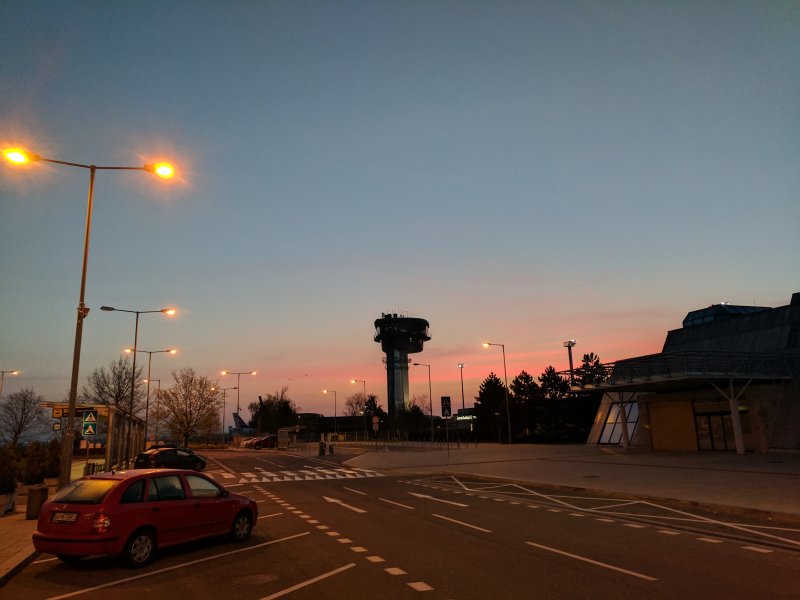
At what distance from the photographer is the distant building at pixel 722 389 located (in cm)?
3278

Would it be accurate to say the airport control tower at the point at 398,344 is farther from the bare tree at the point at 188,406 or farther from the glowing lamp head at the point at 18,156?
the glowing lamp head at the point at 18,156

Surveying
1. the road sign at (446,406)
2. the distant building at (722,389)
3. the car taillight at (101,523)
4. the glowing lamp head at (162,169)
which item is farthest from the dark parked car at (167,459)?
the distant building at (722,389)

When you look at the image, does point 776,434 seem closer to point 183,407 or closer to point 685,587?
point 685,587

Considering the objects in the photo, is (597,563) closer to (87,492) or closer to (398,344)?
(87,492)

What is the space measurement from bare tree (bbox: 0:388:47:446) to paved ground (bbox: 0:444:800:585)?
5896cm

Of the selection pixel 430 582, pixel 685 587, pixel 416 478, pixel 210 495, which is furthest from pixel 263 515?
pixel 416 478

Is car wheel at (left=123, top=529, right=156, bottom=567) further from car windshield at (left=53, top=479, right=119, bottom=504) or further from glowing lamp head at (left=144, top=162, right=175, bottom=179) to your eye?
glowing lamp head at (left=144, top=162, right=175, bottom=179)

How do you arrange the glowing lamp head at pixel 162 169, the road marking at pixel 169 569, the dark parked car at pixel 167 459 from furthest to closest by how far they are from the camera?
1. the dark parked car at pixel 167 459
2. the glowing lamp head at pixel 162 169
3. the road marking at pixel 169 569

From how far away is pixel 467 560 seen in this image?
934cm

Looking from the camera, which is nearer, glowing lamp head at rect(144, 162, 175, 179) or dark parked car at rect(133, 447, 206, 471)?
glowing lamp head at rect(144, 162, 175, 179)

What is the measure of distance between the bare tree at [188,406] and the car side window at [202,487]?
64.1m

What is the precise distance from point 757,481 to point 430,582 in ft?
56.1

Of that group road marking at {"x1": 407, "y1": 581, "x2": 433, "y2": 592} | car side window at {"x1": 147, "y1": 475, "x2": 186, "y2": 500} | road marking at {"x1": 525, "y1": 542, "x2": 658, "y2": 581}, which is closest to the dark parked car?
car side window at {"x1": 147, "y1": 475, "x2": 186, "y2": 500}

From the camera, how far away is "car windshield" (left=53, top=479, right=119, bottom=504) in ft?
30.2
